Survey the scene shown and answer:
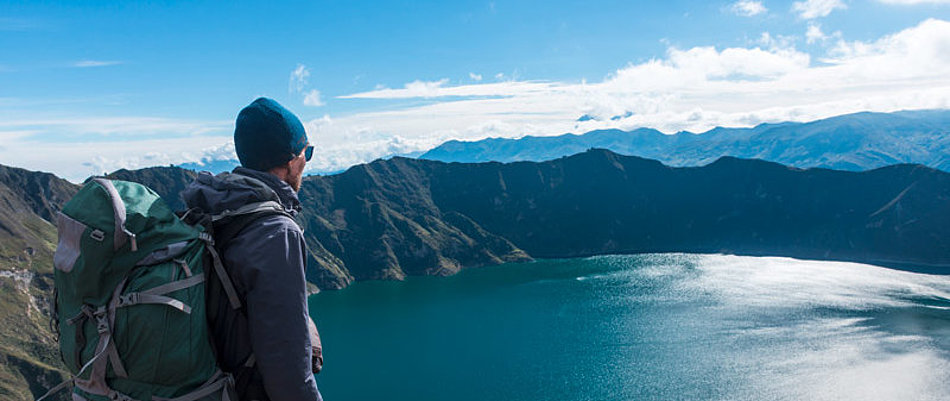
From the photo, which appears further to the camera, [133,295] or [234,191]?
[234,191]

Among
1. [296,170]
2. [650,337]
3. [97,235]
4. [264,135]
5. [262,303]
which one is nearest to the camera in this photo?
[97,235]

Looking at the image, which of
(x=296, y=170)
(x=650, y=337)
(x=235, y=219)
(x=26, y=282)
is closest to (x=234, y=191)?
(x=235, y=219)

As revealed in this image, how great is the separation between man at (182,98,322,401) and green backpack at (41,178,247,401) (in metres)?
0.12

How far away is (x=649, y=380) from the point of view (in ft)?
255

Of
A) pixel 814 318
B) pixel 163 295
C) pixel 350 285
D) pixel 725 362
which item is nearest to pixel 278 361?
pixel 163 295

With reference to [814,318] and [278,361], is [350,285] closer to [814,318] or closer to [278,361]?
[814,318]

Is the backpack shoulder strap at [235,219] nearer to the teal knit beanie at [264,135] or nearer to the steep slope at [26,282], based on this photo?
the teal knit beanie at [264,135]

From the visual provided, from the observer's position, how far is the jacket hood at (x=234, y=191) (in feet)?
10.5

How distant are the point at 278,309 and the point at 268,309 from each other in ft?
0.17

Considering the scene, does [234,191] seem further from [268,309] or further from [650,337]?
[650,337]

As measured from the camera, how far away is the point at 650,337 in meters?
98.4

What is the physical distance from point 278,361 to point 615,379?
83205 millimetres

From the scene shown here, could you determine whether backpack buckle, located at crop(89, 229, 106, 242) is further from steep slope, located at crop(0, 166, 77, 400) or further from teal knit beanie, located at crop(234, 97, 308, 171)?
steep slope, located at crop(0, 166, 77, 400)

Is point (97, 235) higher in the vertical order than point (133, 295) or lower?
higher
